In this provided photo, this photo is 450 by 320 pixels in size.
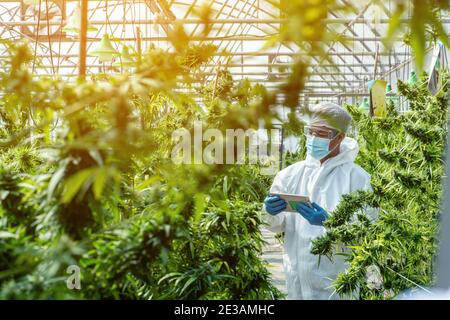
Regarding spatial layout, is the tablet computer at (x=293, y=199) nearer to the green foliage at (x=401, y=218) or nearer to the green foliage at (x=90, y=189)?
the green foliage at (x=401, y=218)

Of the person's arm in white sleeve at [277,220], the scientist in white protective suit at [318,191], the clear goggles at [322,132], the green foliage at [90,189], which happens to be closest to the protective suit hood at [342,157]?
the scientist in white protective suit at [318,191]

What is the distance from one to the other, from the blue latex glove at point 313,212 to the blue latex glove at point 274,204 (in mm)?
→ 76

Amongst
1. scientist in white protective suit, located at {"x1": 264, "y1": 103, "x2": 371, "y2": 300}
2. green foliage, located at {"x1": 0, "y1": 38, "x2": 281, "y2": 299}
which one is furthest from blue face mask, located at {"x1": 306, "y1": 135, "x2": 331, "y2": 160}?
green foliage, located at {"x1": 0, "y1": 38, "x2": 281, "y2": 299}

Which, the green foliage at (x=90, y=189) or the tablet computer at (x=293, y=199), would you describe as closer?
the green foliage at (x=90, y=189)

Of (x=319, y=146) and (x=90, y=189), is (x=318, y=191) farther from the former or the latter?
(x=90, y=189)

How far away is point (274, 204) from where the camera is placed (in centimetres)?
300

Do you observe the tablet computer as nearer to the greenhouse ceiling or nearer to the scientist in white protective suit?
the scientist in white protective suit

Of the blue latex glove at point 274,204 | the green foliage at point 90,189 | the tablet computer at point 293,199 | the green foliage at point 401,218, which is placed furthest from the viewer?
the blue latex glove at point 274,204

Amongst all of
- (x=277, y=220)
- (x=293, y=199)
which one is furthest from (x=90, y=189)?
(x=277, y=220)

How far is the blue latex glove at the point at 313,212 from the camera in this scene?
296 centimetres

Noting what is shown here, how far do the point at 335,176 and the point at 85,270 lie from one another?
2459mm

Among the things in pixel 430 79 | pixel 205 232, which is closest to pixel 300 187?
pixel 430 79
